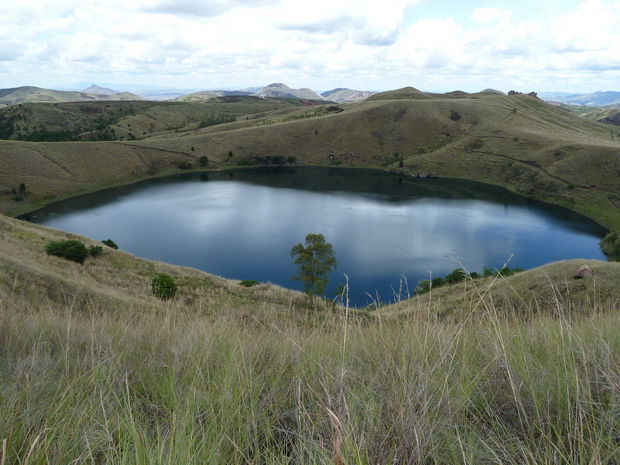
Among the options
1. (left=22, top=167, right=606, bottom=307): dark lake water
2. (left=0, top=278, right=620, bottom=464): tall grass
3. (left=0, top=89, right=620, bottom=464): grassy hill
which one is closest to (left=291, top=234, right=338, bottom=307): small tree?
(left=22, top=167, right=606, bottom=307): dark lake water

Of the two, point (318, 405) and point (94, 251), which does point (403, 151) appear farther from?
point (318, 405)

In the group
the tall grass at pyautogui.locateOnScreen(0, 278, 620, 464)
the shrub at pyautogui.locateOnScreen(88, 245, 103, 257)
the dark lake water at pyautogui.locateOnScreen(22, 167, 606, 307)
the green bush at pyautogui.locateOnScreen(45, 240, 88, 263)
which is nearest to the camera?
the tall grass at pyautogui.locateOnScreen(0, 278, 620, 464)

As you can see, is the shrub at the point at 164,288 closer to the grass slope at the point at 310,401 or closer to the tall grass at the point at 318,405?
the grass slope at the point at 310,401

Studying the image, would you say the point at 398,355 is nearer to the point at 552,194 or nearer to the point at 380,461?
the point at 380,461

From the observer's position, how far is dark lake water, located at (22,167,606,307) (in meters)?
33.6

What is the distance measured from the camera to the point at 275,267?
109 ft

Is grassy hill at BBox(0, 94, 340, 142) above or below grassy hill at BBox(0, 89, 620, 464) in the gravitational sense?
above

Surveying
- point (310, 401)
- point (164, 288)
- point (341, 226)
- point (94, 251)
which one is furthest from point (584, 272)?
point (94, 251)

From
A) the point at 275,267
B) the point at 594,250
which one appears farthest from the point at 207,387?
the point at 594,250

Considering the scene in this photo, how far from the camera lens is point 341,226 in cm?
4406

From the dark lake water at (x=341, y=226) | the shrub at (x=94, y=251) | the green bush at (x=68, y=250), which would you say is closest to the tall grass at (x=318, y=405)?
the dark lake water at (x=341, y=226)

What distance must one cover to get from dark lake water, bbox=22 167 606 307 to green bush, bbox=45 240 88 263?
12032 millimetres

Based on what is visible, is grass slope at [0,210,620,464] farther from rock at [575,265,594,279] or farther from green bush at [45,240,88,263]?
green bush at [45,240,88,263]

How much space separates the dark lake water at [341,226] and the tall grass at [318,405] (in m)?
20.6
